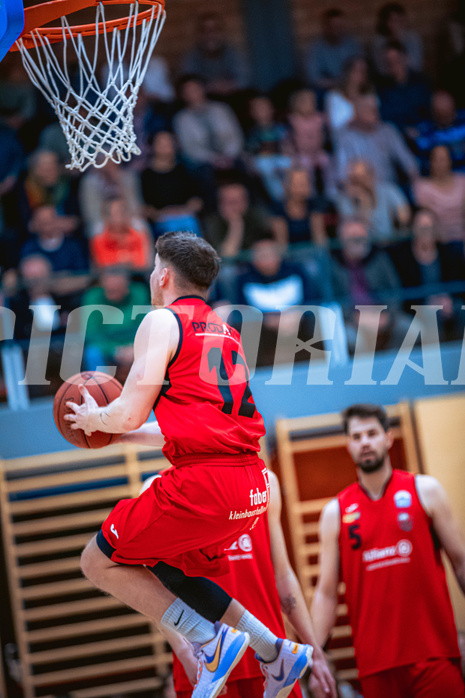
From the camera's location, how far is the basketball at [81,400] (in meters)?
3.53

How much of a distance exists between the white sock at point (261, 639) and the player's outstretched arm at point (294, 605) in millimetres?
787

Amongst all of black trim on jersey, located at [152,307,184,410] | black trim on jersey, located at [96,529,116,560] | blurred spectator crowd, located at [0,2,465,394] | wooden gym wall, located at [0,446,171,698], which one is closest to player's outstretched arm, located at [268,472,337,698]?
black trim on jersey, located at [96,529,116,560]

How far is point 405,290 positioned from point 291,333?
47.6 inches

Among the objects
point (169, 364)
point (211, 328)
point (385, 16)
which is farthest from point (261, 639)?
point (385, 16)

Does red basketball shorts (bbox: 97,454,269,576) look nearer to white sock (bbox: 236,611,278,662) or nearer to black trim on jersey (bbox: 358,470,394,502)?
white sock (bbox: 236,611,278,662)

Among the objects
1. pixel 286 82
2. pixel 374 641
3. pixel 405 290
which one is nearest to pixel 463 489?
pixel 405 290

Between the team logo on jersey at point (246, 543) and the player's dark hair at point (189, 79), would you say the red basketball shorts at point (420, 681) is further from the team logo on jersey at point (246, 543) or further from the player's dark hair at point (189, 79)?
the player's dark hair at point (189, 79)

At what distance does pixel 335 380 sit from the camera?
22.5ft

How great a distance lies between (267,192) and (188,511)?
232 inches

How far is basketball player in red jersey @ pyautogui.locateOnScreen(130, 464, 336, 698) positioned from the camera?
13.5ft

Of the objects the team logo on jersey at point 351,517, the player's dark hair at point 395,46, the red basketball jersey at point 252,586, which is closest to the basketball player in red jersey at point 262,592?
the red basketball jersey at point 252,586

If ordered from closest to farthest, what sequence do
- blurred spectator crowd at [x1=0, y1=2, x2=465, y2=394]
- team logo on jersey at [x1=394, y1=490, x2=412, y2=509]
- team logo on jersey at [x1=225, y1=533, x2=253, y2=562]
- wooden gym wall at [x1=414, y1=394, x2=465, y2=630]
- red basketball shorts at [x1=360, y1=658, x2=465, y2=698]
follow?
team logo on jersey at [x1=225, y1=533, x2=253, y2=562] → red basketball shorts at [x1=360, y1=658, x2=465, y2=698] → team logo on jersey at [x1=394, y1=490, x2=412, y2=509] → wooden gym wall at [x1=414, y1=394, x2=465, y2=630] → blurred spectator crowd at [x1=0, y1=2, x2=465, y2=394]

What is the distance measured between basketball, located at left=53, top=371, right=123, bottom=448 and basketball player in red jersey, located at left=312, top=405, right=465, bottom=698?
6.60ft

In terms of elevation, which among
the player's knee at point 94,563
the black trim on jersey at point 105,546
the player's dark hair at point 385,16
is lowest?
the player's knee at point 94,563
